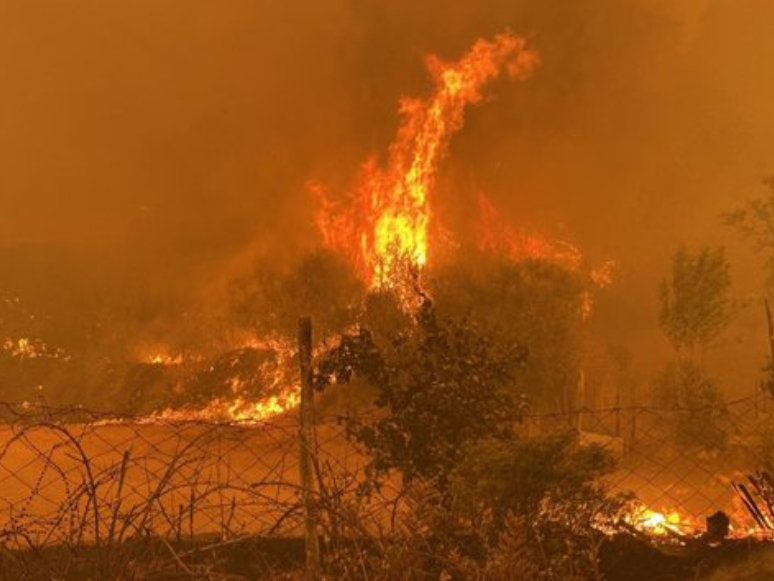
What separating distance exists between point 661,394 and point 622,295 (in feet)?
57.0

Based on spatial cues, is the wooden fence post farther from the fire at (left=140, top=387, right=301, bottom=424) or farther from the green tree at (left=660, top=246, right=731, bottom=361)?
the green tree at (left=660, top=246, right=731, bottom=361)

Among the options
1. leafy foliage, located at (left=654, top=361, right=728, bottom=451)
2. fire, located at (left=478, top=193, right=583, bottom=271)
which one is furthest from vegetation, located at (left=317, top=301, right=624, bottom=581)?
fire, located at (left=478, top=193, right=583, bottom=271)

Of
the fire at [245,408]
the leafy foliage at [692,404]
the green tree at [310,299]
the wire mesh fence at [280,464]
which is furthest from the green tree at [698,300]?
the fire at [245,408]

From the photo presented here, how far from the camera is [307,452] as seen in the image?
4.03 meters

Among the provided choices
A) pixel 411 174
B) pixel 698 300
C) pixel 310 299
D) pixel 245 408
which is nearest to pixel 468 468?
pixel 245 408

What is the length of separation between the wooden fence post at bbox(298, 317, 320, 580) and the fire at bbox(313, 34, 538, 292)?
19058 millimetres

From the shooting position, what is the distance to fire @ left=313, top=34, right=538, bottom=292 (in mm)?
25625

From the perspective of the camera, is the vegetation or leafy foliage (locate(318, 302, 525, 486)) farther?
leafy foliage (locate(318, 302, 525, 486))

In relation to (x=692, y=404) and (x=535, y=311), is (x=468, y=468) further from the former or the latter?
(x=535, y=311)

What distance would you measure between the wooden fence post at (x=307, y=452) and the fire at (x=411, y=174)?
19058 mm

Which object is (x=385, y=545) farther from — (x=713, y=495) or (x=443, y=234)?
(x=443, y=234)

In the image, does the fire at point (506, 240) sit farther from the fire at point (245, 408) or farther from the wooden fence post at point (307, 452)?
the wooden fence post at point (307, 452)

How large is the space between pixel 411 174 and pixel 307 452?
23303 millimetres

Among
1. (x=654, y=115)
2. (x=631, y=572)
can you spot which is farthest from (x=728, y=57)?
(x=631, y=572)
